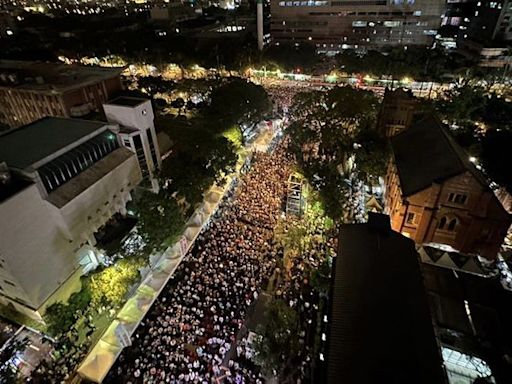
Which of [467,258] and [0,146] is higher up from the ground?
[0,146]

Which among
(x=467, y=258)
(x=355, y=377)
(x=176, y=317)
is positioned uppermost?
(x=355, y=377)

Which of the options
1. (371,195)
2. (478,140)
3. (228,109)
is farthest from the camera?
(228,109)

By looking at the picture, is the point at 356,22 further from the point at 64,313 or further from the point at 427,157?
the point at 64,313

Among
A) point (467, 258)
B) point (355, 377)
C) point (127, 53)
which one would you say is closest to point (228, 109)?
point (467, 258)

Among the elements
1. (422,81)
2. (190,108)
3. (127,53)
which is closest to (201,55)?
(127,53)

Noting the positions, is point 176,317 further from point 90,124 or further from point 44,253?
point 90,124

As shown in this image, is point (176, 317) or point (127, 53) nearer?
point (176, 317)

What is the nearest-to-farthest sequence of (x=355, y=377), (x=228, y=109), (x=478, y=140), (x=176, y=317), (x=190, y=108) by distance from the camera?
(x=355, y=377)
(x=176, y=317)
(x=478, y=140)
(x=228, y=109)
(x=190, y=108)
